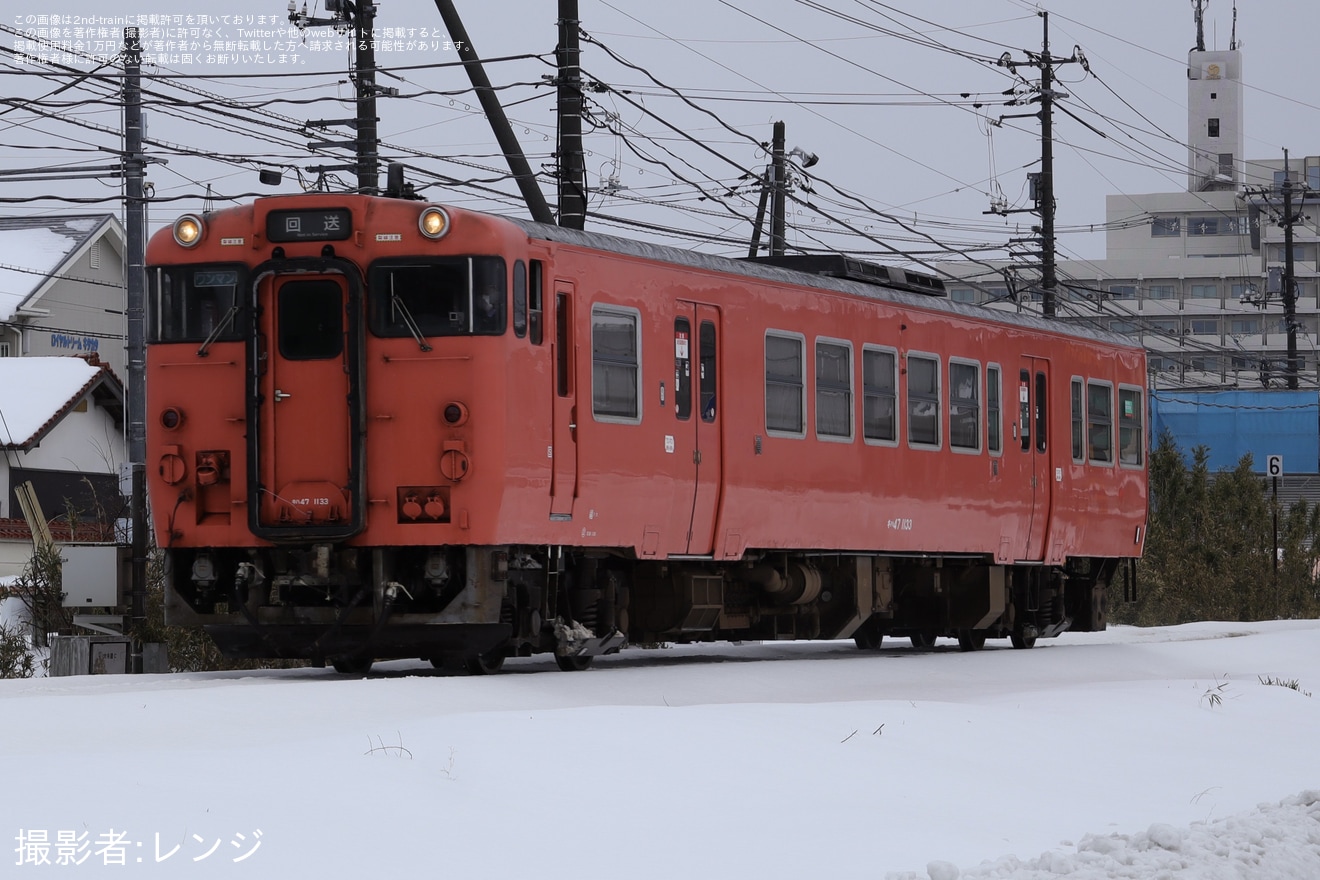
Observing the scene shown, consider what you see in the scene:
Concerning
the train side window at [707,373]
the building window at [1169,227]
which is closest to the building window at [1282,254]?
the building window at [1169,227]

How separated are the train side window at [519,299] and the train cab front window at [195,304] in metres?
1.92

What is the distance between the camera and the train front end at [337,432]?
13219mm

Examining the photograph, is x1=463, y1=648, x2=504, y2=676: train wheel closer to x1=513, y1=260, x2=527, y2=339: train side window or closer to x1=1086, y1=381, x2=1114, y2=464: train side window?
x1=513, y1=260, x2=527, y2=339: train side window

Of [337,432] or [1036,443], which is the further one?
[1036,443]

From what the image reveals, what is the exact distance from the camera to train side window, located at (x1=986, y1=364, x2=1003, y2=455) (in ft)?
63.4

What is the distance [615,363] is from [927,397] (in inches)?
190

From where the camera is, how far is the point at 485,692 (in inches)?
A: 465

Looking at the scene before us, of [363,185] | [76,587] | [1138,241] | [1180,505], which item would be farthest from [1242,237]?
[76,587]

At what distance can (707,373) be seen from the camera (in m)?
15.5

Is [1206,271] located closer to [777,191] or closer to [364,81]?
[777,191]

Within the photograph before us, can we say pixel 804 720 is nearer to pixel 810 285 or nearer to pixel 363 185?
pixel 810 285

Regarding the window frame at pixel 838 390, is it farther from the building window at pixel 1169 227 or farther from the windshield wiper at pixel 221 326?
the building window at pixel 1169 227

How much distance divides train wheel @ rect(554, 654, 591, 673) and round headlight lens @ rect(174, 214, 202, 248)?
154 inches

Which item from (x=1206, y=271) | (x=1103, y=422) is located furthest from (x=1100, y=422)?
(x=1206, y=271)
